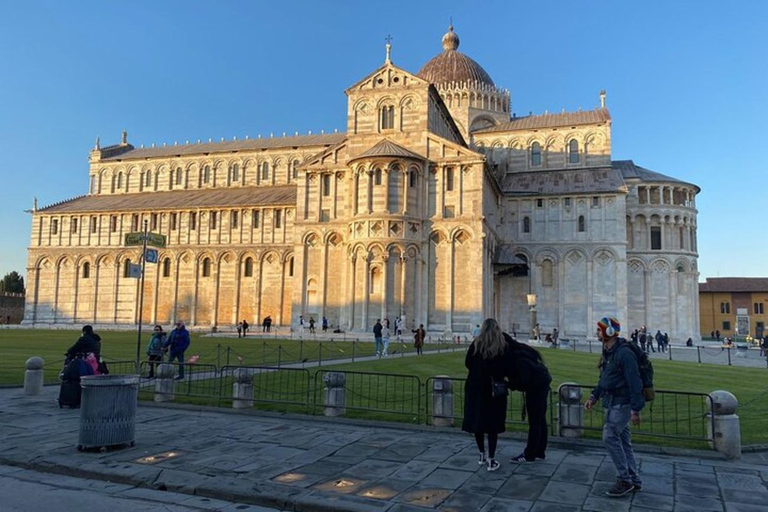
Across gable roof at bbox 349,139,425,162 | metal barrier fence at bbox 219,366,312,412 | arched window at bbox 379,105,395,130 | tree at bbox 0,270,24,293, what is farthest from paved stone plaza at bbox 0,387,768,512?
tree at bbox 0,270,24,293

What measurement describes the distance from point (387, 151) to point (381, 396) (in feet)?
85.9

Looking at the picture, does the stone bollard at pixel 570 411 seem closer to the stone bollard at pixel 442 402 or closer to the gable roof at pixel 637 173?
the stone bollard at pixel 442 402

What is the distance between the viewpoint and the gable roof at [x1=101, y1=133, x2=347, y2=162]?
200ft

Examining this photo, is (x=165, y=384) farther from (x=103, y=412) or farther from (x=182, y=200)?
(x=182, y=200)

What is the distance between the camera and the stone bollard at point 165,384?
44.5ft

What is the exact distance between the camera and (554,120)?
55.9 metres

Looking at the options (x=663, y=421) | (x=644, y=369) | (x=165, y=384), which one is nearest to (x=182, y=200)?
(x=165, y=384)

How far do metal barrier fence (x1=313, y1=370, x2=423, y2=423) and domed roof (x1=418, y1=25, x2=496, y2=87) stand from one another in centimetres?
4926

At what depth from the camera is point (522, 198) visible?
50.6 metres

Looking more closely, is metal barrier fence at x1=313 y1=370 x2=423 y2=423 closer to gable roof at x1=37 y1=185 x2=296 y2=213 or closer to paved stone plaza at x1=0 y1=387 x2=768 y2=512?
paved stone plaza at x1=0 y1=387 x2=768 y2=512

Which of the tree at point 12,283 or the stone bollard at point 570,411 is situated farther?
the tree at point 12,283

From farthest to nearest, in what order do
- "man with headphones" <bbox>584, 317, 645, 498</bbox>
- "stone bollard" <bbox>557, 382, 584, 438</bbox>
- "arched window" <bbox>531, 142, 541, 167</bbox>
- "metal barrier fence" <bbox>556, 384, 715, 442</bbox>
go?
"arched window" <bbox>531, 142, 541, 167</bbox>
"stone bollard" <bbox>557, 382, 584, 438</bbox>
"metal barrier fence" <bbox>556, 384, 715, 442</bbox>
"man with headphones" <bbox>584, 317, 645, 498</bbox>

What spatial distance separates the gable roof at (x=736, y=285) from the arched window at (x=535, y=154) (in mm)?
39754

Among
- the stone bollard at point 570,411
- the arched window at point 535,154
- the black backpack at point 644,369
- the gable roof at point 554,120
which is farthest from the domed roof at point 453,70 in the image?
the black backpack at point 644,369
